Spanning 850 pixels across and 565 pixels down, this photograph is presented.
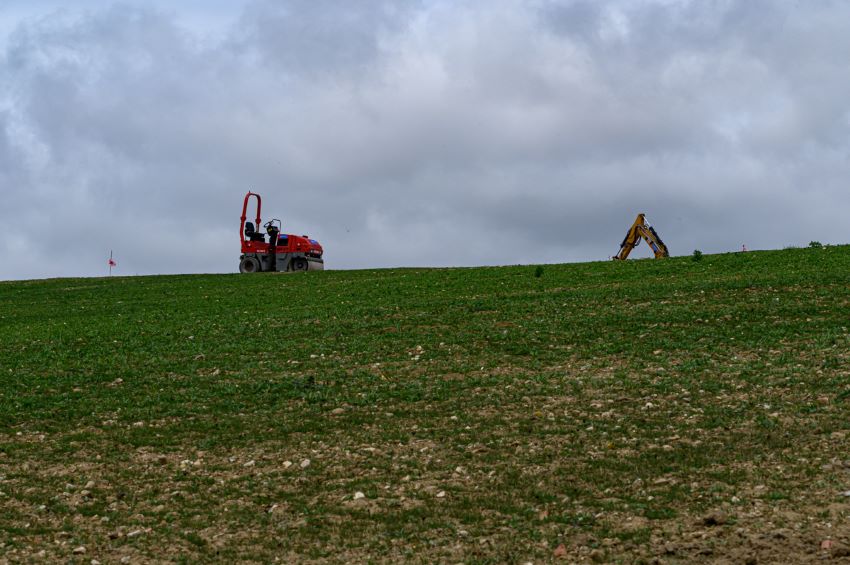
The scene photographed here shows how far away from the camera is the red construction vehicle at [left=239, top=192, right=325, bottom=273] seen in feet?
178

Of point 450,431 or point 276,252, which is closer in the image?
point 450,431

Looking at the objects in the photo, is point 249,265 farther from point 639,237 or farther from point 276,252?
point 639,237

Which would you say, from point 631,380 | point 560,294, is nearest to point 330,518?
point 631,380

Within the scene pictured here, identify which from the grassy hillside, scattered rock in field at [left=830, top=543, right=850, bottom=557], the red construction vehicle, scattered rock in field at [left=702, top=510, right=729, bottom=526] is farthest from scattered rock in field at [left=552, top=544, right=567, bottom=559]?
the red construction vehicle

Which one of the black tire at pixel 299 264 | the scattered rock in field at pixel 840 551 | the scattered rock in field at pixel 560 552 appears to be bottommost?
the scattered rock in field at pixel 560 552

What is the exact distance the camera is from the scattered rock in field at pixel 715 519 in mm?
10703

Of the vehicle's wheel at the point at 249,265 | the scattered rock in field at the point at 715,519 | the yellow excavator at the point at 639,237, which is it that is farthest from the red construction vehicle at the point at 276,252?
the scattered rock in field at the point at 715,519

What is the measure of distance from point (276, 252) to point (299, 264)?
1653 millimetres

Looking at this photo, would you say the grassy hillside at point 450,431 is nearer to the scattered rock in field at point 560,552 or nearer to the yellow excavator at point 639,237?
the scattered rock in field at point 560,552

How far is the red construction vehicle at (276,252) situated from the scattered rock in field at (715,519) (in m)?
44.2

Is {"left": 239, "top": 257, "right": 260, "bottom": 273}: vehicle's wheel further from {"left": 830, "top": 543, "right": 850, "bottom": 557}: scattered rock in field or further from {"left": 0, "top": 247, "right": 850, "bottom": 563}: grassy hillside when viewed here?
{"left": 830, "top": 543, "right": 850, "bottom": 557}: scattered rock in field

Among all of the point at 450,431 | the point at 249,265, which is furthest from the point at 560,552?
the point at 249,265

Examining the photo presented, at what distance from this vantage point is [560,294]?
30.5 metres

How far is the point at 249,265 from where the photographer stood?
5503 centimetres
